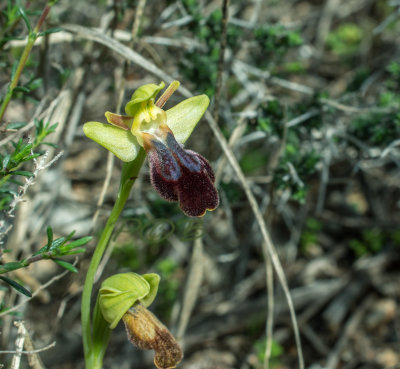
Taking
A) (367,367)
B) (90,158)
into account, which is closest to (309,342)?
(367,367)

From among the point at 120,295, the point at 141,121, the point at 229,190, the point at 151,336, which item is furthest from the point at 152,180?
the point at 229,190

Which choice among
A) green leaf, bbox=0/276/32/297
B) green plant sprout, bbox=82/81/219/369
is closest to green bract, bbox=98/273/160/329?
green plant sprout, bbox=82/81/219/369

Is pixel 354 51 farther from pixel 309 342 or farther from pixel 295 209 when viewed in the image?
pixel 309 342

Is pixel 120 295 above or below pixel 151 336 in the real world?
above

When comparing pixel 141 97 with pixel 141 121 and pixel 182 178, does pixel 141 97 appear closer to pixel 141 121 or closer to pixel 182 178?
pixel 141 121

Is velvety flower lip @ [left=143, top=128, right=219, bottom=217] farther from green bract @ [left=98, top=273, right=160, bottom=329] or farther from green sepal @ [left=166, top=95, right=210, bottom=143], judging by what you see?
green bract @ [left=98, top=273, right=160, bottom=329]

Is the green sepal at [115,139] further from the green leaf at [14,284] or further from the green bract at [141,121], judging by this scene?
the green leaf at [14,284]
